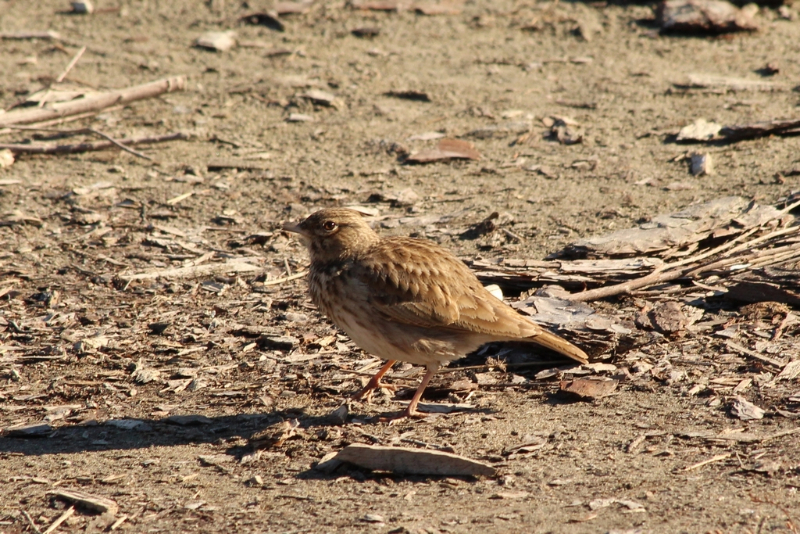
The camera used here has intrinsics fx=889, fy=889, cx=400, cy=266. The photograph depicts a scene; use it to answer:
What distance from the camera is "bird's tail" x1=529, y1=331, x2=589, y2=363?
6.08 m

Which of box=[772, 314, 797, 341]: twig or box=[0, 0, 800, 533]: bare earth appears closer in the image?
box=[0, 0, 800, 533]: bare earth

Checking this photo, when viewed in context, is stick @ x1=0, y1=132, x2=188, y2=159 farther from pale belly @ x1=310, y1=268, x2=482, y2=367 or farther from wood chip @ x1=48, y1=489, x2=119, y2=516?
wood chip @ x1=48, y1=489, x2=119, y2=516

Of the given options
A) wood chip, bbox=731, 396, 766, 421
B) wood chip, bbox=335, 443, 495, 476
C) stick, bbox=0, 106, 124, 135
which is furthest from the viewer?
stick, bbox=0, 106, 124, 135

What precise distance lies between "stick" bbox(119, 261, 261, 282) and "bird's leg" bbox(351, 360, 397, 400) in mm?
2125

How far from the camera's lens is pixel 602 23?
13703mm

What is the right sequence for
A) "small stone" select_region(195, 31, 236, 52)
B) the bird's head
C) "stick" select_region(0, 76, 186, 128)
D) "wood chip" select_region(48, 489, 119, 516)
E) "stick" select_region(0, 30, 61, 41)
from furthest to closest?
"stick" select_region(0, 30, 61, 41)
"small stone" select_region(195, 31, 236, 52)
"stick" select_region(0, 76, 186, 128)
the bird's head
"wood chip" select_region(48, 489, 119, 516)

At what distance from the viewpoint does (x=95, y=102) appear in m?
10.9

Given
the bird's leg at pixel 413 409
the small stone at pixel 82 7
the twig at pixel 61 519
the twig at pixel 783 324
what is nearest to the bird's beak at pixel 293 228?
the bird's leg at pixel 413 409

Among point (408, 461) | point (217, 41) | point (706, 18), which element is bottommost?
point (408, 461)

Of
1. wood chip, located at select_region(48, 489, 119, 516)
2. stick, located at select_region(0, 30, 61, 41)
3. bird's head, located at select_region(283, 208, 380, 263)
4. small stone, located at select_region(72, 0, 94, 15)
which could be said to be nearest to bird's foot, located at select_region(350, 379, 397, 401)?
bird's head, located at select_region(283, 208, 380, 263)

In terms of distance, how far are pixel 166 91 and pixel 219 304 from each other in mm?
5145

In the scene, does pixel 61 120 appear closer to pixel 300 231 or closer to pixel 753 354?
pixel 300 231

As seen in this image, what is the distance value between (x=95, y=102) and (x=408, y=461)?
7561mm

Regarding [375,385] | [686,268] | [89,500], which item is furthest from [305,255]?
[89,500]
